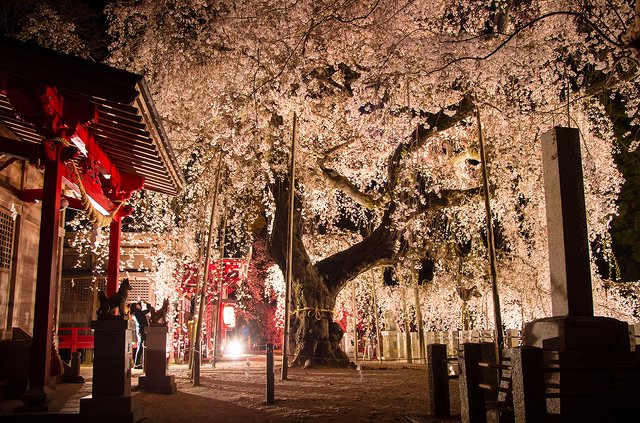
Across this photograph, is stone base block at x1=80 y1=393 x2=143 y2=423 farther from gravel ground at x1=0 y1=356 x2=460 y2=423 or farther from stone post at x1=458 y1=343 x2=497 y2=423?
stone post at x1=458 y1=343 x2=497 y2=423

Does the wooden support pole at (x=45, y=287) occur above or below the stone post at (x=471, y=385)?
above

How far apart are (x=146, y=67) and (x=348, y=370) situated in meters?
10.4

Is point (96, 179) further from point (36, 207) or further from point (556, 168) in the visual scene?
point (556, 168)

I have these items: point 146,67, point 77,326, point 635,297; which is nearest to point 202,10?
point 146,67

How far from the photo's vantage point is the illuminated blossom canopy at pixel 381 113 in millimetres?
13625

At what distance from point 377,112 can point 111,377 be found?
9.74m

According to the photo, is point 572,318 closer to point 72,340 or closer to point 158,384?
point 158,384

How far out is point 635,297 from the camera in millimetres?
27547

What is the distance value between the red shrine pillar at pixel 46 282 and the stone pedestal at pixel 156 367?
4021 mm

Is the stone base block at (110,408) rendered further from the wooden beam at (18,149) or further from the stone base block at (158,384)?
the wooden beam at (18,149)

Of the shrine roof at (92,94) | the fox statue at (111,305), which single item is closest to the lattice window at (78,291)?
the shrine roof at (92,94)

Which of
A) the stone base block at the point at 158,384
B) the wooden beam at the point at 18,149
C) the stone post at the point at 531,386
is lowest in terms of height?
the stone base block at the point at 158,384

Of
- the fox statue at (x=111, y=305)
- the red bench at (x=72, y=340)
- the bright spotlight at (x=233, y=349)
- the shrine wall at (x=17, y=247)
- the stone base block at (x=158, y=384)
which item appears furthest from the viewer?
the bright spotlight at (x=233, y=349)

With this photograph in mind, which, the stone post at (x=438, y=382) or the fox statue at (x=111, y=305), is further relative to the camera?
the stone post at (x=438, y=382)
